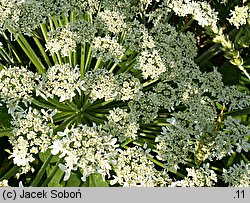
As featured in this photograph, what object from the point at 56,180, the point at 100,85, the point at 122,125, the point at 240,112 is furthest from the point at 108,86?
the point at 240,112

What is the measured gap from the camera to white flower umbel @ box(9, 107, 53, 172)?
128 inches

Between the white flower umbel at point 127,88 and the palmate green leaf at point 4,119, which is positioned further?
the palmate green leaf at point 4,119

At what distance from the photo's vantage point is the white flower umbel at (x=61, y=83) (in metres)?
3.50

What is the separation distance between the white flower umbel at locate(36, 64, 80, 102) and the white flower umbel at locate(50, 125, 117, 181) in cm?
34

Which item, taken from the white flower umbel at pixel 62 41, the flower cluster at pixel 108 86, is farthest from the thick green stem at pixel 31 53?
the flower cluster at pixel 108 86

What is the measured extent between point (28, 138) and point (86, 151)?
45cm

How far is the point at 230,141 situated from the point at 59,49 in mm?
1575

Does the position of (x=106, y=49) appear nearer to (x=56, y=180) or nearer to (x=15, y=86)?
(x=15, y=86)

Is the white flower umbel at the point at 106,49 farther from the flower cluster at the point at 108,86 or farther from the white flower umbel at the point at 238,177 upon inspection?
the white flower umbel at the point at 238,177

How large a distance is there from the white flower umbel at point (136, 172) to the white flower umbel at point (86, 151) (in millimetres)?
85

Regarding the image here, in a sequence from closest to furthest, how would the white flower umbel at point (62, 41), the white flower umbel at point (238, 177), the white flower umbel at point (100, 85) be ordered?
the white flower umbel at point (238, 177) < the white flower umbel at point (100, 85) < the white flower umbel at point (62, 41)

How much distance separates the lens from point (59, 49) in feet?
12.1
